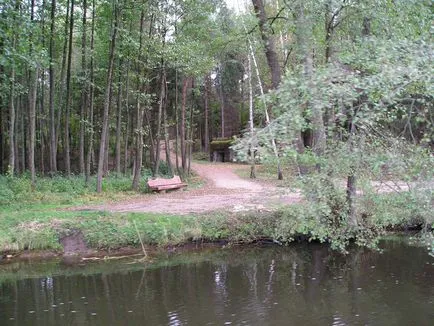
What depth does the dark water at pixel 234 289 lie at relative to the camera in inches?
320

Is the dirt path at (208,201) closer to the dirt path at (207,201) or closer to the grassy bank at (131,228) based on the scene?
the dirt path at (207,201)

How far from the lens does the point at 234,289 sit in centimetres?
977

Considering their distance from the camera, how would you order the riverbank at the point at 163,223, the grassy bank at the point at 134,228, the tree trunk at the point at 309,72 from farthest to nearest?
the grassy bank at the point at 134,228 → the riverbank at the point at 163,223 → the tree trunk at the point at 309,72

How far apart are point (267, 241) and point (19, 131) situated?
1870cm

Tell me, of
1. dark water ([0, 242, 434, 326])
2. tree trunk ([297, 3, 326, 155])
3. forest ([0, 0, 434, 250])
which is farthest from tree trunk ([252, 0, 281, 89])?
dark water ([0, 242, 434, 326])

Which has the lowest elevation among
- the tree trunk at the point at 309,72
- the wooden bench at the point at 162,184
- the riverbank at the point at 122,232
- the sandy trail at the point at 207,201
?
the riverbank at the point at 122,232

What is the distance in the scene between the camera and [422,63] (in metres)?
4.56

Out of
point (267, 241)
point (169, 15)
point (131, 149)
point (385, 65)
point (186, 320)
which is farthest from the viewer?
point (131, 149)

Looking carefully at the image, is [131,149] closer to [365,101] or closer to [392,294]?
[392,294]

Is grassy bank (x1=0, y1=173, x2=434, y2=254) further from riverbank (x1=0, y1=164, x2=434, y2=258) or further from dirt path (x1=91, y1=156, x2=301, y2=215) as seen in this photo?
dirt path (x1=91, y1=156, x2=301, y2=215)

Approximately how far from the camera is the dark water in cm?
812

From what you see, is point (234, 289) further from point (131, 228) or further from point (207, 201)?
point (207, 201)

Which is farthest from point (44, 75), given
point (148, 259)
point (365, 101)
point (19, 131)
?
point (365, 101)

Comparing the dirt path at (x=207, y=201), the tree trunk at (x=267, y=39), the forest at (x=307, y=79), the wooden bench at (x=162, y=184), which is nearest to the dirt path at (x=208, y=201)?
the dirt path at (x=207, y=201)
